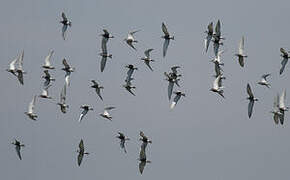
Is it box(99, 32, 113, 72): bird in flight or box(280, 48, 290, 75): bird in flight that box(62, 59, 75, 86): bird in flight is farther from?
box(280, 48, 290, 75): bird in flight

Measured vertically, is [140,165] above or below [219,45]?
below

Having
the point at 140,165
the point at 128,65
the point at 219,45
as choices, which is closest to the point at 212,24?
the point at 219,45

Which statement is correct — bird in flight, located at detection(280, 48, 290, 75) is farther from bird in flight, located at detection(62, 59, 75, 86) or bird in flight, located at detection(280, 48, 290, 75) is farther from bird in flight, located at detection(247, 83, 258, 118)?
bird in flight, located at detection(62, 59, 75, 86)

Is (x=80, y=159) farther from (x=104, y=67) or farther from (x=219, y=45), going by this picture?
(x=219, y=45)

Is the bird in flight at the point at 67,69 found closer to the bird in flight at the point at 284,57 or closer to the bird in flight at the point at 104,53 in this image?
the bird in flight at the point at 104,53

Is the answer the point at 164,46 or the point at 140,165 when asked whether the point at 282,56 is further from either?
the point at 140,165

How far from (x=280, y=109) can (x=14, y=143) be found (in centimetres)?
2984

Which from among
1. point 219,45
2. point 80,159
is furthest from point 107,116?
point 219,45

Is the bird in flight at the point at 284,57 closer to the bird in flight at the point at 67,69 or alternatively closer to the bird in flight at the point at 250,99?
the bird in flight at the point at 250,99

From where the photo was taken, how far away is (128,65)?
355ft

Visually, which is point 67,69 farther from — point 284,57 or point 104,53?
point 284,57

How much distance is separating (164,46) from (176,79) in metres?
5.02

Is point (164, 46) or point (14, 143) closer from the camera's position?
point (164, 46)

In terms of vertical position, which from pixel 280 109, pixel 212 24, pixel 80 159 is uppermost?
pixel 212 24
